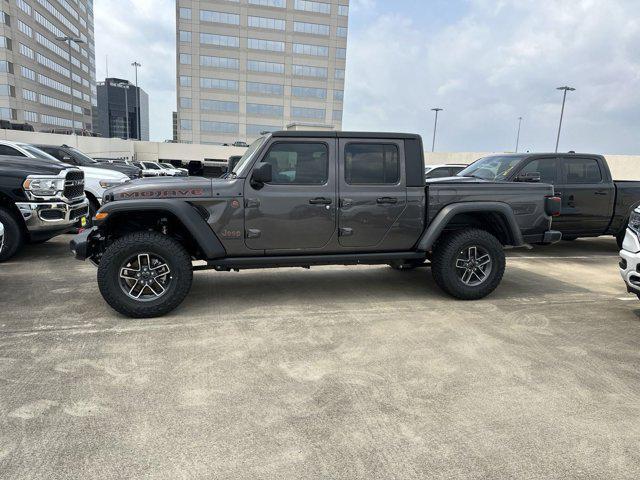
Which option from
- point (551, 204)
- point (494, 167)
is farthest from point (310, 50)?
point (551, 204)

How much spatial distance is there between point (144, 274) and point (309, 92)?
8135cm

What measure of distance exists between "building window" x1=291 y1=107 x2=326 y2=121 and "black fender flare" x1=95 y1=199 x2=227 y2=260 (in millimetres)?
79312

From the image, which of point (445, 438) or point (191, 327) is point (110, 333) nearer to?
point (191, 327)

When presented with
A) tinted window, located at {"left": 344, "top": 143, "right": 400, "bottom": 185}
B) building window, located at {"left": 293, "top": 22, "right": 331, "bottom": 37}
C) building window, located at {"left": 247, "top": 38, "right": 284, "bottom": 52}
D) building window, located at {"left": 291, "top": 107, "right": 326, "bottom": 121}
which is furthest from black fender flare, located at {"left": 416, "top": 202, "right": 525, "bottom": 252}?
building window, located at {"left": 293, "top": 22, "right": 331, "bottom": 37}

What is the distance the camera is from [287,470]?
237 cm

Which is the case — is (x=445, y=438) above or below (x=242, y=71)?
below

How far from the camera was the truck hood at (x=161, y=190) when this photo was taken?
4453mm

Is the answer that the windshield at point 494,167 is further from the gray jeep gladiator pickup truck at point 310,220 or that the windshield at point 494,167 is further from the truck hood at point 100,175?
the truck hood at point 100,175

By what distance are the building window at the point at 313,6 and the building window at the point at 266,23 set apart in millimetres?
4348

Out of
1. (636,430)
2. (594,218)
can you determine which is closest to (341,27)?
(594,218)

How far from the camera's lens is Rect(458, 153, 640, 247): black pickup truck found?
798 centimetres

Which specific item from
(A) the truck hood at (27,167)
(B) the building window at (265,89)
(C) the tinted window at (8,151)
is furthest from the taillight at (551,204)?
(B) the building window at (265,89)

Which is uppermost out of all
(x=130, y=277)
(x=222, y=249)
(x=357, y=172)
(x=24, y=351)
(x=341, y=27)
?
(x=341, y=27)

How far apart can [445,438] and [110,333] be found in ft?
10.0
